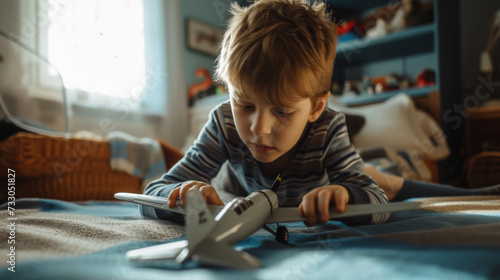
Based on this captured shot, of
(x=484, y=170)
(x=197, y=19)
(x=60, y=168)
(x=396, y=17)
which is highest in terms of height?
(x=197, y=19)

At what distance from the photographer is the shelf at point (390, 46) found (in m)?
2.01

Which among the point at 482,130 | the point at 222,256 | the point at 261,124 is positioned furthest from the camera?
the point at 482,130

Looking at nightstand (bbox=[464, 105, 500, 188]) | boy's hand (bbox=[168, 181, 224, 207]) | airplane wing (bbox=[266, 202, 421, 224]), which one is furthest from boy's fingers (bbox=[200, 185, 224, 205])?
nightstand (bbox=[464, 105, 500, 188])

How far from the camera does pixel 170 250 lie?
0.40 metres

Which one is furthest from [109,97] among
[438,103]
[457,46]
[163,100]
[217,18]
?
[457,46]

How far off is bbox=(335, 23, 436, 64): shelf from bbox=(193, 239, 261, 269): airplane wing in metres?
2.01

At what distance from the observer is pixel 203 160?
805 mm

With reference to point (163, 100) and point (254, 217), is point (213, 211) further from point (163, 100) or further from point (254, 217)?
point (163, 100)

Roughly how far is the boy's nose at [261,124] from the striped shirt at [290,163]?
211mm

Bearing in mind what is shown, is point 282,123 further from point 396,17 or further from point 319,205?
point 396,17

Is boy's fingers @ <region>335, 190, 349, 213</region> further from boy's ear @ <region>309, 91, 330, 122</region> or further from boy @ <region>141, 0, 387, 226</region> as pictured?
boy's ear @ <region>309, 91, 330, 122</region>

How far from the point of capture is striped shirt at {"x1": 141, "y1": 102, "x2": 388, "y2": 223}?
0.75m

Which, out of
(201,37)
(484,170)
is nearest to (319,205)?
(484,170)

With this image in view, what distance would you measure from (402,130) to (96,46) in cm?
160
